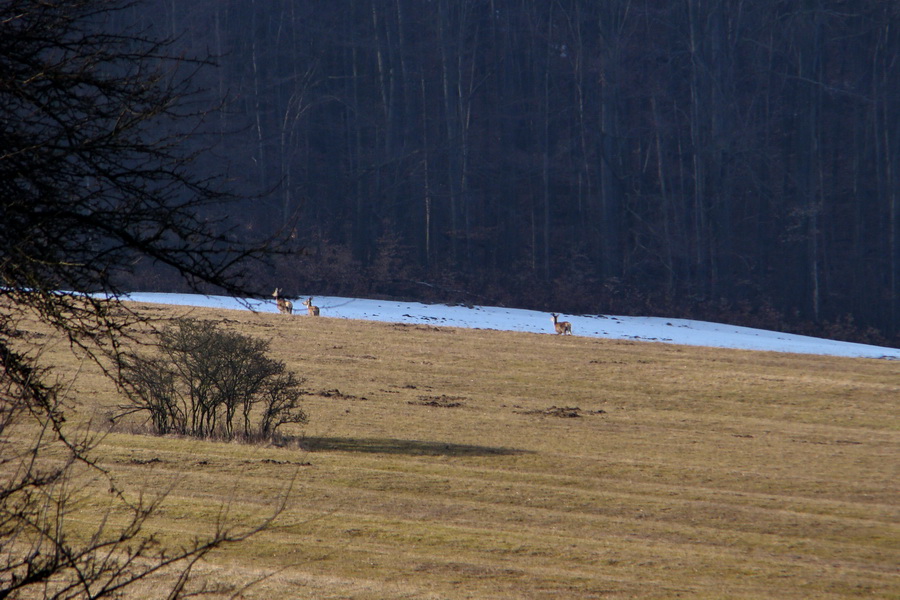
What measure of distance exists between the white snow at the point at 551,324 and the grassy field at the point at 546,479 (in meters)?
6.93

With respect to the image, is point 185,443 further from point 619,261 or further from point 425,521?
point 619,261

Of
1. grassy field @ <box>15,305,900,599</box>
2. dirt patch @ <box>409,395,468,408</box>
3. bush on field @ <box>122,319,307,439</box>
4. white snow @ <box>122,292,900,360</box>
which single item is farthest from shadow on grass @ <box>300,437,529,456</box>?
white snow @ <box>122,292,900,360</box>

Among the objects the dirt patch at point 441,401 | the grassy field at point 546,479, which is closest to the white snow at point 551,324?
the grassy field at point 546,479

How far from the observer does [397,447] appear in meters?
15.5

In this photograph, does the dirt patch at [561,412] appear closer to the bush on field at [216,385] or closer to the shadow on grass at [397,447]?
the shadow on grass at [397,447]

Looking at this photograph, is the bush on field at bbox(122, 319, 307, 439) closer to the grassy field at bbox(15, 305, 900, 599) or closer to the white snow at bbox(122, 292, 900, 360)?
the grassy field at bbox(15, 305, 900, 599)

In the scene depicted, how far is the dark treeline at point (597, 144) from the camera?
44.2 metres

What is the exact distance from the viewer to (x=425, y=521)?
11602 millimetres

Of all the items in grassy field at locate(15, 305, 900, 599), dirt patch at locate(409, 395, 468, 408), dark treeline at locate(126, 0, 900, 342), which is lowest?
grassy field at locate(15, 305, 900, 599)

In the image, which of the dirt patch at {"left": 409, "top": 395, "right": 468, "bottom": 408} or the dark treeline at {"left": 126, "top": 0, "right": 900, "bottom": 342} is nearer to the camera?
the dirt patch at {"left": 409, "top": 395, "right": 468, "bottom": 408}

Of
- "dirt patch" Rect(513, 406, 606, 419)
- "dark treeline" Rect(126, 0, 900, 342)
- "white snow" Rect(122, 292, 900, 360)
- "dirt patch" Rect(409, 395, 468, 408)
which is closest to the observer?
"dirt patch" Rect(513, 406, 606, 419)

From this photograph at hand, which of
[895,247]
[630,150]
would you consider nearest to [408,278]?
[630,150]

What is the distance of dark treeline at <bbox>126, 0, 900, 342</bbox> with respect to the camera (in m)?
44.2

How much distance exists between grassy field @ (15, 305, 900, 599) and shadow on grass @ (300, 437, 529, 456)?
7 cm
